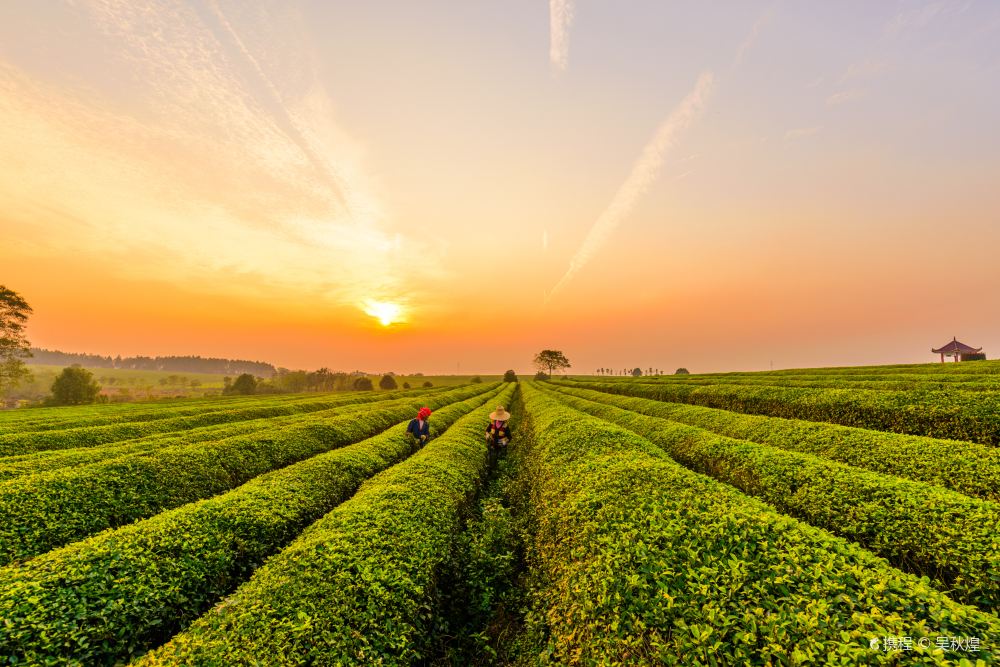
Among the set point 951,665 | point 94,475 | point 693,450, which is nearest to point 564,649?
point 951,665

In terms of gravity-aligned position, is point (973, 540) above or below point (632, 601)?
above

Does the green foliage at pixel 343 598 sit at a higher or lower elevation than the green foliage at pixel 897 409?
lower

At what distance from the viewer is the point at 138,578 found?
7.07 meters

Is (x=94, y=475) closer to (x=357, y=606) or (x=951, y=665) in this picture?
(x=357, y=606)

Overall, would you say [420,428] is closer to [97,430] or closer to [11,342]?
[97,430]

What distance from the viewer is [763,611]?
466 centimetres

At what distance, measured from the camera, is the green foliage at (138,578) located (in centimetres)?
586

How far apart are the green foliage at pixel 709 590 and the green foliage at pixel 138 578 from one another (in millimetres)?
3789

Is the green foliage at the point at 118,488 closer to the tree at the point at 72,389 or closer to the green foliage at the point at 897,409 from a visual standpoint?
the green foliage at the point at 897,409

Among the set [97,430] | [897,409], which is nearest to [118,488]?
[97,430]

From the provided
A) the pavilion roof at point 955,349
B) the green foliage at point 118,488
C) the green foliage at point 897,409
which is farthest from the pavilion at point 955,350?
the green foliage at point 118,488

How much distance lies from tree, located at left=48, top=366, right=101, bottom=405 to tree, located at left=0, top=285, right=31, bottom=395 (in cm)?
469

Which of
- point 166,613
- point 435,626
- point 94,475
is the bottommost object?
point 435,626

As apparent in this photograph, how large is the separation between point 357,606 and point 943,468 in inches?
592
